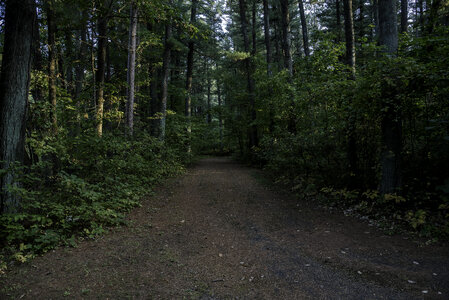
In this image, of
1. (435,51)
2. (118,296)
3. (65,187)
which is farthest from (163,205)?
(435,51)

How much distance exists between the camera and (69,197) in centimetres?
507

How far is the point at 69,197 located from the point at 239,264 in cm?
371

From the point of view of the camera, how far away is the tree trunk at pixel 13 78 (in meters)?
4.36

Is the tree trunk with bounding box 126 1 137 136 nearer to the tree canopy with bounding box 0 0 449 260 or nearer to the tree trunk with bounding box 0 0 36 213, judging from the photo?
the tree canopy with bounding box 0 0 449 260

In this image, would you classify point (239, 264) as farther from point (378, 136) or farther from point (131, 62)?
point (131, 62)

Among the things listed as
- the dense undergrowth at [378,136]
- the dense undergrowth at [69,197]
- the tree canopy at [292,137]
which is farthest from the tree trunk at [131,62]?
the dense undergrowth at [378,136]

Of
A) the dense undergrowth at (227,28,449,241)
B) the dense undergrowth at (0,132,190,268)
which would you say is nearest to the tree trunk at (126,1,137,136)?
the dense undergrowth at (0,132,190,268)

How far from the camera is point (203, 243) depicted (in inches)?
179

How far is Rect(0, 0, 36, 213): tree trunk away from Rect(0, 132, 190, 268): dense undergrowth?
35 cm

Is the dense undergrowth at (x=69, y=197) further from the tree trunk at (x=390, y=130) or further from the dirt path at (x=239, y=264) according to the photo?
the tree trunk at (x=390, y=130)

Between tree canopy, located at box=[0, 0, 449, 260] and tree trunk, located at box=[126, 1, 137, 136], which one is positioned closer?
tree canopy, located at box=[0, 0, 449, 260]

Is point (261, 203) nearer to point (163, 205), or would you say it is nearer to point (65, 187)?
point (163, 205)

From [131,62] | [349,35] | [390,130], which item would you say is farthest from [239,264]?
[131,62]

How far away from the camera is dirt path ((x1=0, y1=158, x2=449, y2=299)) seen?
2.97m
